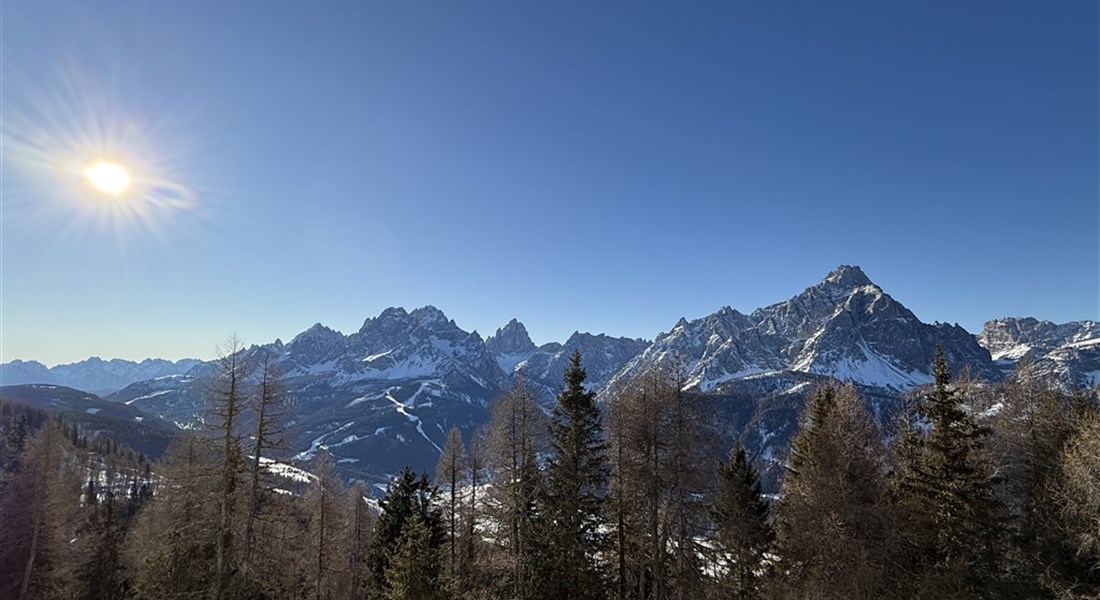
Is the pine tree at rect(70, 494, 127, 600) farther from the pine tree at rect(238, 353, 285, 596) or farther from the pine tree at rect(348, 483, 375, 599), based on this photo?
the pine tree at rect(238, 353, 285, 596)

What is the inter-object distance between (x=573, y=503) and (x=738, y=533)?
35.2 feet

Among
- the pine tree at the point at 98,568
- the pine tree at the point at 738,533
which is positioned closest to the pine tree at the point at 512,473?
the pine tree at the point at 738,533

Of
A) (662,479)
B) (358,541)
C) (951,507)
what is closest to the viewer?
(951,507)

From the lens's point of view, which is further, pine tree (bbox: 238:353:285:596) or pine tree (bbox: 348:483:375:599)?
pine tree (bbox: 348:483:375:599)

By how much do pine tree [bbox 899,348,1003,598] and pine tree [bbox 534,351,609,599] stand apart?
13945 mm

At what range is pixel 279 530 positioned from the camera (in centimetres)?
3466

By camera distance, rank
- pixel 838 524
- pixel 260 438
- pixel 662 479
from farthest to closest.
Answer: pixel 260 438, pixel 662 479, pixel 838 524

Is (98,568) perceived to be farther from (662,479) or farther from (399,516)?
(662,479)

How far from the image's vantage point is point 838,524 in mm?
21781

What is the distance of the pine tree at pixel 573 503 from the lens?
27672 millimetres

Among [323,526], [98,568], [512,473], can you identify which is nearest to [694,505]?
[512,473]

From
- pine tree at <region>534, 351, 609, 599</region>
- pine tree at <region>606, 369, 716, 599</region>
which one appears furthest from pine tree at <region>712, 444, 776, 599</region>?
pine tree at <region>534, 351, 609, 599</region>

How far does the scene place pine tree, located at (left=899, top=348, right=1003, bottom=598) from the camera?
24.7 metres

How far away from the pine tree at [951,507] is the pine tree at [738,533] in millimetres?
8282
